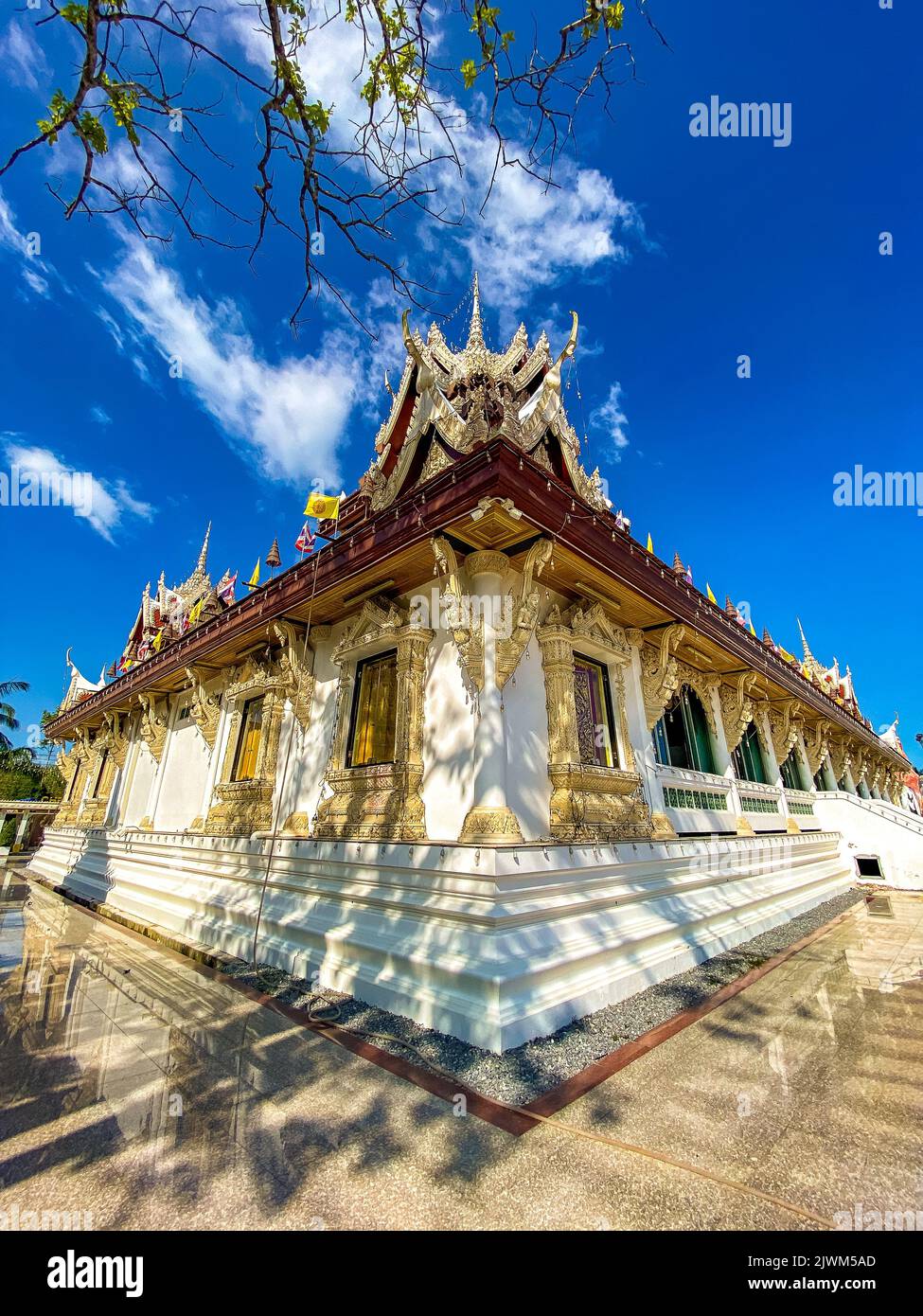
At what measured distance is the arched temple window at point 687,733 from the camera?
865 cm

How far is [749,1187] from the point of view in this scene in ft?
6.17

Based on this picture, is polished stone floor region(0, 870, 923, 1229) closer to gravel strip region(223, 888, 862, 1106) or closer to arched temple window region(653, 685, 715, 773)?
gravel strip region(223, 888, 862, 1106)

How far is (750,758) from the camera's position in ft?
37.6

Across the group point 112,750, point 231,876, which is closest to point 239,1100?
point 231,876

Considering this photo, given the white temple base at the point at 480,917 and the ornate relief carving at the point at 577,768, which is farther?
the ornate relief carving at the point at 577,768

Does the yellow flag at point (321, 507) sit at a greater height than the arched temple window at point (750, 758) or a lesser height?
greater

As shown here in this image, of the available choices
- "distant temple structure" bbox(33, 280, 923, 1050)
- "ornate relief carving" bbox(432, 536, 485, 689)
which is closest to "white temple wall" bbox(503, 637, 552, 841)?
"distant temple structure" bbox(33, 280, 923, 1050)

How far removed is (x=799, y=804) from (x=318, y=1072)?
13.8 m

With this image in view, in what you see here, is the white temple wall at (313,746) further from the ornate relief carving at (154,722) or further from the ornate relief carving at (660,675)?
the ornate relief carving at (154,722)

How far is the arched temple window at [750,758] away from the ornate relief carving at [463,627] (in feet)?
26.1

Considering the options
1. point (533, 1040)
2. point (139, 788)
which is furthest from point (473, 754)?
point (139, 788)

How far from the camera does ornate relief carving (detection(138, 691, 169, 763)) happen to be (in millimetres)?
11570

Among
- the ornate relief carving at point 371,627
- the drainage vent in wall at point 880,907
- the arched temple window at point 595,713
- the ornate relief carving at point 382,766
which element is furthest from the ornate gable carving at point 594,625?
the drainage vent in wall at point 880,907

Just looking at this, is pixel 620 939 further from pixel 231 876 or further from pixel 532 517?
pixel 231 876
